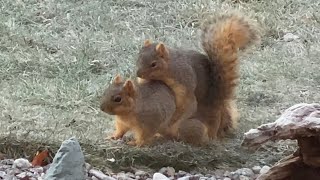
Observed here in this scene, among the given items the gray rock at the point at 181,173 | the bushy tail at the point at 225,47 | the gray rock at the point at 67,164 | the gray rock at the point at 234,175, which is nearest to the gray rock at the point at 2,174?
the gray rock at the point at 67,164

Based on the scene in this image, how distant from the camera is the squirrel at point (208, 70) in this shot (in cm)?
327

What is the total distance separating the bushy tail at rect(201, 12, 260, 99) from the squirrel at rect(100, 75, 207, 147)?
9.0 inches

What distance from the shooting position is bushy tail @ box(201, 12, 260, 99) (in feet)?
11.0

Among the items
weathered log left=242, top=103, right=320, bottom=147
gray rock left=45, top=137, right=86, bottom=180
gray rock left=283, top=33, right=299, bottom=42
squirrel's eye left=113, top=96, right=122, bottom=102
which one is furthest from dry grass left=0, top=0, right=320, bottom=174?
weathered log left=242, top=103, right=320, bottom=147

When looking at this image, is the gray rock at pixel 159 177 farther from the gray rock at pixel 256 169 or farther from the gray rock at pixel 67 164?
the gray rock at pixel 67 164

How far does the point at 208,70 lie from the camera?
11.2 ft

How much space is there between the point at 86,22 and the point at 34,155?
73.5 inches

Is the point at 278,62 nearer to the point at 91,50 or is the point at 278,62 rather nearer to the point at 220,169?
the point at 91,50

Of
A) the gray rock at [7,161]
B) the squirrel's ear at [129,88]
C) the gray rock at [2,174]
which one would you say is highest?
the squirrel's ear at [129,88]

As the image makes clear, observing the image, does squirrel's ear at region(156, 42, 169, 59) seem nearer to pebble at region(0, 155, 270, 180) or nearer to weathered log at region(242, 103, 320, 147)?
pebble at region(0, 155, 270, 180)

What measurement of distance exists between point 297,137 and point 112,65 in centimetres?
193

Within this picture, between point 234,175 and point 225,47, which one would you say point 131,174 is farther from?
point 225,47

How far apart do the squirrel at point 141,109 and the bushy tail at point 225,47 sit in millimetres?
228

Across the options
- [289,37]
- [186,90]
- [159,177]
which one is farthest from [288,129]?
[289,37]
